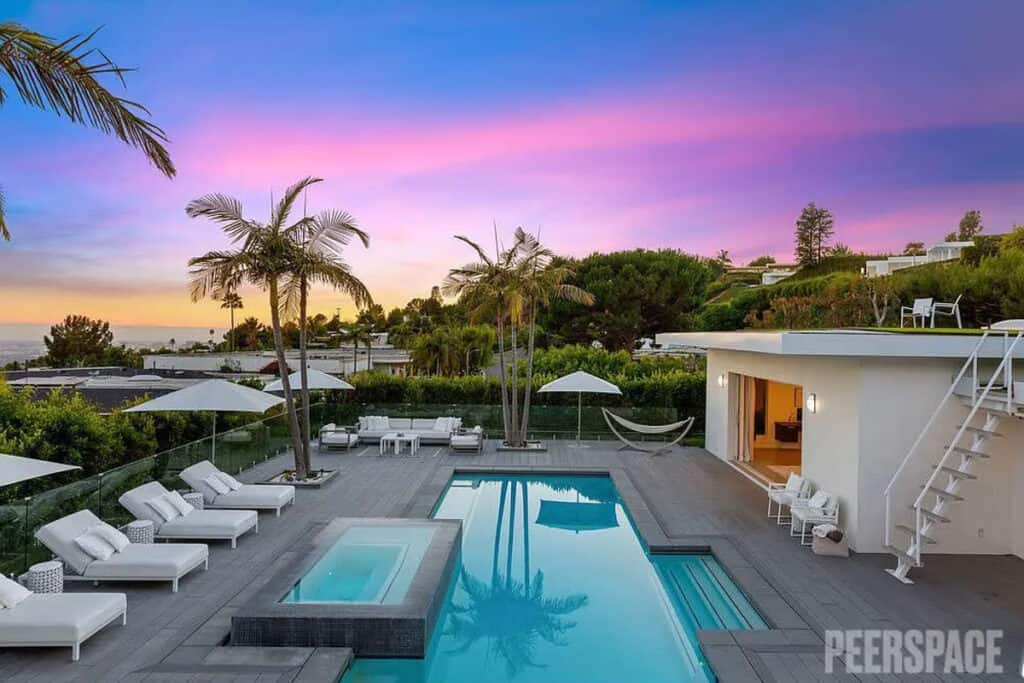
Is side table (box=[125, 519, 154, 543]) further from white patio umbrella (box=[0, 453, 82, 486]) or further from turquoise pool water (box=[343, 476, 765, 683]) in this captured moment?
turquoise pool water (box=[343, 476, 765, 683])

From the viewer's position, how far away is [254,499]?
9.65 metres

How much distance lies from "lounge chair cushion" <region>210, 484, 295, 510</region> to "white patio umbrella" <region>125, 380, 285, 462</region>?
4.15 feet

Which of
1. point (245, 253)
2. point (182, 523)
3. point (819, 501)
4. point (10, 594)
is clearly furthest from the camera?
point (245, 253)

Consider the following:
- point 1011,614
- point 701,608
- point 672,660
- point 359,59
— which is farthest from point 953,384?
point 359,59

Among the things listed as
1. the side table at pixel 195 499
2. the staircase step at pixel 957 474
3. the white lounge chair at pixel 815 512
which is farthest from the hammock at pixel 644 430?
the side table at pixel 195 499

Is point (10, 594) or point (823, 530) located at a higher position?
point (10, 594)

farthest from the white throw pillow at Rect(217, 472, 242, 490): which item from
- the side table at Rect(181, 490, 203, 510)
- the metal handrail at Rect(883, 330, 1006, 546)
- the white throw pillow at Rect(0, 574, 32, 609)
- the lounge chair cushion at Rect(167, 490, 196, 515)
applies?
the metal handrail at Rect(883, 330, 1006, 546)

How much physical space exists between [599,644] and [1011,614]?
3933 mm

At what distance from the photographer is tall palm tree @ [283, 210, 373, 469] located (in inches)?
442

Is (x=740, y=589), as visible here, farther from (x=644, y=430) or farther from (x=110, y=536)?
(x=644, y=430)

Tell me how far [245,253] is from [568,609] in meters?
7.72

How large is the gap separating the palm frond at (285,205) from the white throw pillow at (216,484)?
4203 mm

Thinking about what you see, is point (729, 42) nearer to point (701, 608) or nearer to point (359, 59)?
point (359, 59)

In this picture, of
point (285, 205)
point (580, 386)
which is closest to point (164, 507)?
point (285, 205)
